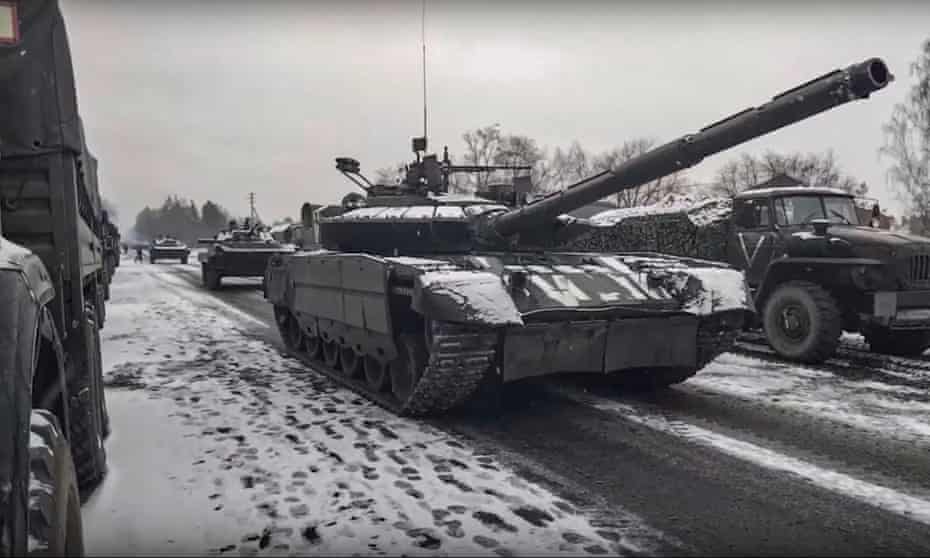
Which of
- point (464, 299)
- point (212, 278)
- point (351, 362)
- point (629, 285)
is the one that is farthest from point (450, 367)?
point (212, 278)

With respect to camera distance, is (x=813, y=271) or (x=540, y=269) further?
(x=813, y=271)

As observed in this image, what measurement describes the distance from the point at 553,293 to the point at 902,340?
227 inches

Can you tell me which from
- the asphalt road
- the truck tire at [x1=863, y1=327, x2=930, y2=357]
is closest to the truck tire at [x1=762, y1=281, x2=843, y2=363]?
the truck tire at [x1=863, y1=327, x2=930, y2=357]

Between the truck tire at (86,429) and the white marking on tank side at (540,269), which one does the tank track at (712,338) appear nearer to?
the white marking on tank side at (540,269)

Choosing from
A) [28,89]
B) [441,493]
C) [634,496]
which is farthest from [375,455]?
[28,89]

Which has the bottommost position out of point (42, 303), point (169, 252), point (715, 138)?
point (169, 252)

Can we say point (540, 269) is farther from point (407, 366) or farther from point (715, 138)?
point (715, 138)

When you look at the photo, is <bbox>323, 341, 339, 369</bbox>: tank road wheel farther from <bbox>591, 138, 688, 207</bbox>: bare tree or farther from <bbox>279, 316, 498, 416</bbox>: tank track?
<bbox>591, 138, 688, 207</bbox>: bare tree

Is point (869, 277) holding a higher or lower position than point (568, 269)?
lower

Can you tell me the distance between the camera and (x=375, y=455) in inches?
185

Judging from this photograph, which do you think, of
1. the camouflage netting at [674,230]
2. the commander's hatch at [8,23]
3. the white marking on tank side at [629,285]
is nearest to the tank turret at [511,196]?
the white marking on tank side at [629,285]

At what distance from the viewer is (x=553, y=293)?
5.64 m

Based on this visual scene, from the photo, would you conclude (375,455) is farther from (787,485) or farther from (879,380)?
(879,380)

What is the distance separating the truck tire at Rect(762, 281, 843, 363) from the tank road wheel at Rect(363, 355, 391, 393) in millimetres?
4934
